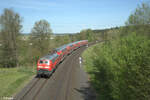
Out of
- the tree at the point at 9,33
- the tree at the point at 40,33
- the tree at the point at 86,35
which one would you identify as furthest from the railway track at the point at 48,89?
the tree at the point at 86,35

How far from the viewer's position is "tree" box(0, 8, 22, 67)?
2646 centimetres

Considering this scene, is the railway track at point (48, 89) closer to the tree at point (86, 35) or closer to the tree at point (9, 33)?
the tree at point (9, 33)

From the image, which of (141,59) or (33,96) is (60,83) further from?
(141,59)

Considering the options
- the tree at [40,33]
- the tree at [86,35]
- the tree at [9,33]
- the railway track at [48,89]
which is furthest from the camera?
the tree at [86,35]

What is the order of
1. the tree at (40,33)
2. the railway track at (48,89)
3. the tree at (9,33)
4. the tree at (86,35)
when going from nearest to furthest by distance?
the railway track at (48,89) < the tree at (9,33) < the tree at (40,33) < the tree at (86,35)

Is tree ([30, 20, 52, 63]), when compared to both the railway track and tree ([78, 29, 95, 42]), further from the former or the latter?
tree ([78, 29, 95, 42])

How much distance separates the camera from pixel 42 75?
17.2 meters

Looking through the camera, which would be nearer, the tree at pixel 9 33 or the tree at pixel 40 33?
the tree at pixel 9 33

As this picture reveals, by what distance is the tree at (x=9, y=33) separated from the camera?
86.8 feet

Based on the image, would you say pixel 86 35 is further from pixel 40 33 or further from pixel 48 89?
pixel 48 89

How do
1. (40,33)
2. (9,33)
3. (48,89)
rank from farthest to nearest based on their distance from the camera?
(40,33) < (9,33) < (48,89)

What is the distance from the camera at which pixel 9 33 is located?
2709cm

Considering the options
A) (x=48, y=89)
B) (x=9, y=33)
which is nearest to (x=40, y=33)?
(x=9, y=33)

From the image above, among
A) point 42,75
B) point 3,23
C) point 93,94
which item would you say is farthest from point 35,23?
point 93,94
